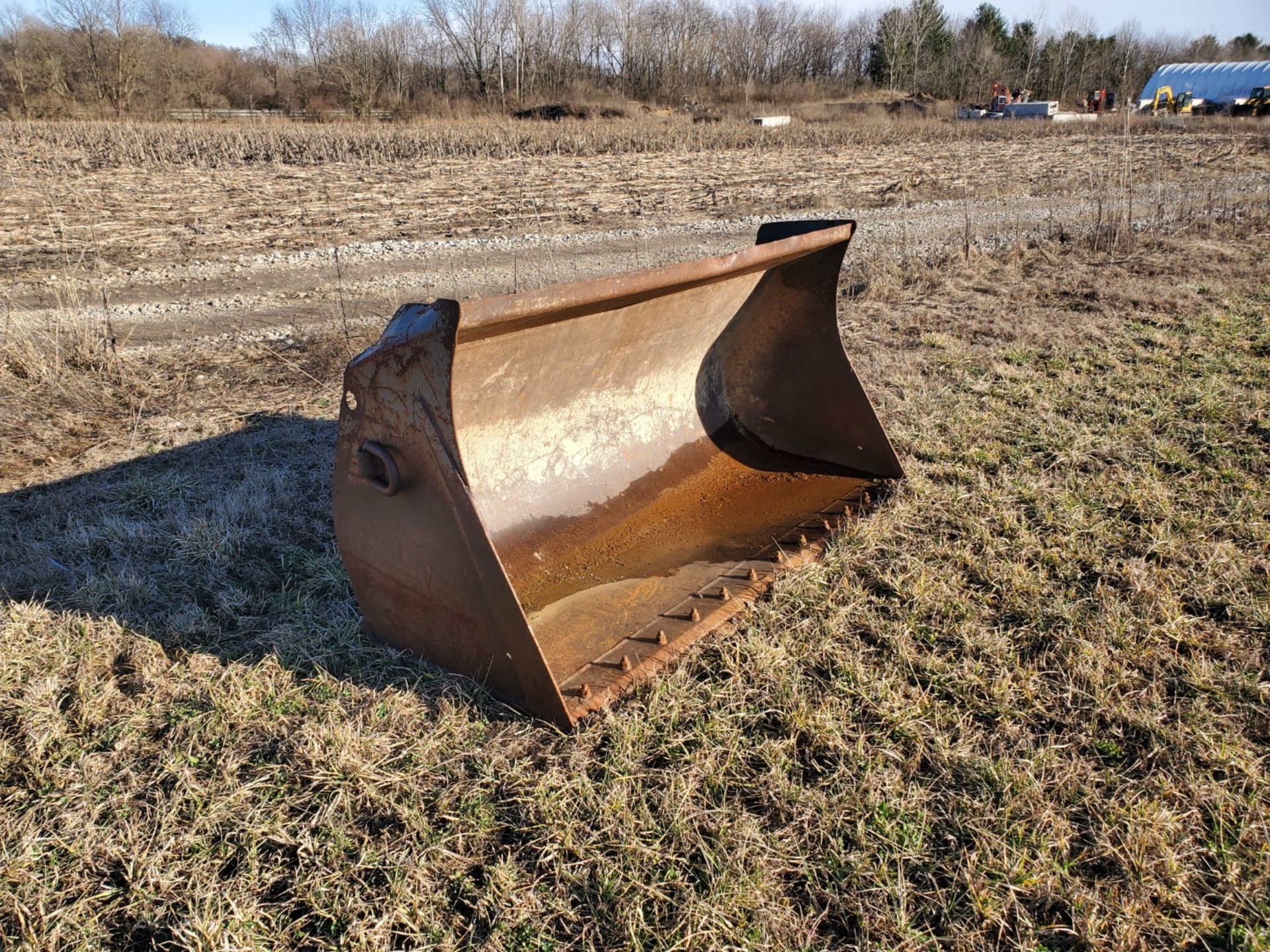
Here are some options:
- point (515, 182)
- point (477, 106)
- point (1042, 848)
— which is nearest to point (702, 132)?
point (515, 182)

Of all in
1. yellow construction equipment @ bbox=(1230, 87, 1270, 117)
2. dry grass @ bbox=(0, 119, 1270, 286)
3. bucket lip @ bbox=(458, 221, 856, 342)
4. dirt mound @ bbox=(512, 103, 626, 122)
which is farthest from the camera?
dirt mound @ bbox=(512, 103, 626, 122)

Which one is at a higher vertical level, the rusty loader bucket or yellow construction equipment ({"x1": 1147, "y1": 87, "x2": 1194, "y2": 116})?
yellow construction equipment ({"x1": 1147, "y1": 87, "x2": 1194, "y2": 116})

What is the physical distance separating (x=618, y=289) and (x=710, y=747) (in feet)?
3.98

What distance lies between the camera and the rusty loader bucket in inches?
82.3

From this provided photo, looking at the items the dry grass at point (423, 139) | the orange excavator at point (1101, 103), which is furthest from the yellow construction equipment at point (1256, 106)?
the dry grass at point (423, 139)

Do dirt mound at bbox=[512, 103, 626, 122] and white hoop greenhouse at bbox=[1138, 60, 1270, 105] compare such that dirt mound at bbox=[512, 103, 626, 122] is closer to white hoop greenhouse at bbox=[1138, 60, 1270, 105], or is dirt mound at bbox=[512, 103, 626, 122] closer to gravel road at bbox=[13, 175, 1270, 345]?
white hoop greenhouse at bbox=[1138, 60, 1270, 105]

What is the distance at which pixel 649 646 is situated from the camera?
239cm

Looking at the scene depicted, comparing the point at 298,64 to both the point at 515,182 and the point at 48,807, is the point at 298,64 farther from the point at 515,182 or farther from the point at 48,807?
the point at 48,807

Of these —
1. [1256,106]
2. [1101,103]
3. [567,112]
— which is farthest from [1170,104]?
[567,112]

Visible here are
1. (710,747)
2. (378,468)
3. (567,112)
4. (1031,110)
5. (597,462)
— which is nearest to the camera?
(710,747)

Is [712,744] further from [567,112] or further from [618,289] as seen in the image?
[567,112]

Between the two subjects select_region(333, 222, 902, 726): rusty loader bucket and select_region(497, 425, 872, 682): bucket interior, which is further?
select_region(497, 425, 872, 682): bucket interior

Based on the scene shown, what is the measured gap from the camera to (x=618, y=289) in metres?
2.22

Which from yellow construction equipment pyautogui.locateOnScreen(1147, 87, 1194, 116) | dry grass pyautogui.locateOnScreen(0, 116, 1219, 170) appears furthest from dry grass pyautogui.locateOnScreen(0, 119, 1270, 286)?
yellow construction equipment pyautogui.locateOnScreen(1147, 87, 1194, 116)
